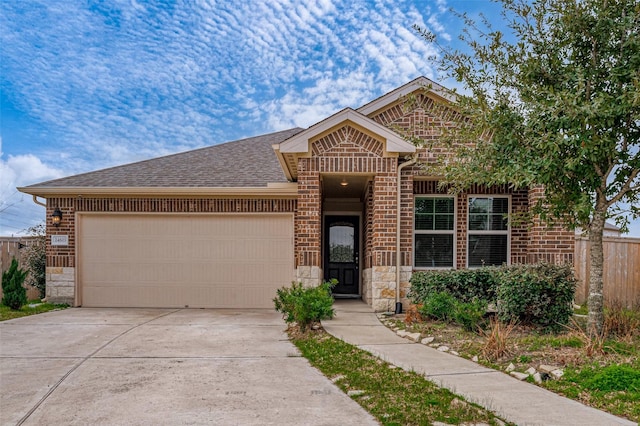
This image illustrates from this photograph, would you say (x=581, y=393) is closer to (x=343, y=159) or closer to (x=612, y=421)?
(x=612, y=421)

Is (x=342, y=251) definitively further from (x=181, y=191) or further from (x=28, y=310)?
(x=28, y=310)

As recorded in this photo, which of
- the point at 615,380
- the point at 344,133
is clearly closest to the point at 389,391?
the point at 615,380

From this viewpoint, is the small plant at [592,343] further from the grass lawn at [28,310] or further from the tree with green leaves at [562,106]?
the grass lawn at [28,310]

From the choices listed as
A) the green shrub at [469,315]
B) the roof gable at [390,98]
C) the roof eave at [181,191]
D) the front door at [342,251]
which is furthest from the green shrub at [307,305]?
the front door at [342,251]

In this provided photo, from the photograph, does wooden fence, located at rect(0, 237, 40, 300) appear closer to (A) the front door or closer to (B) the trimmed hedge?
(A) the front door

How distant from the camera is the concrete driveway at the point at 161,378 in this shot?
144 inches

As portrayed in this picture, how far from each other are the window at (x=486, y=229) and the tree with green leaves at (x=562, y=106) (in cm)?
345

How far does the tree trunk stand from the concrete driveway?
399 cm

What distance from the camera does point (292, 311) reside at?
711 cm

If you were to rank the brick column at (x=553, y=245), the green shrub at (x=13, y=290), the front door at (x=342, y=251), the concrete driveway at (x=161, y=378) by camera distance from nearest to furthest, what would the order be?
1. the concrete driveway at (x=161, y=378)
2. the brick column at (x=553, y=245)
3. the green shrub at (x=13, y=290)
4. the front door at (x=342, y=251)

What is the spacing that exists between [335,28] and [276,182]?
4644 mm

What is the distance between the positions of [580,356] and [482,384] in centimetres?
164

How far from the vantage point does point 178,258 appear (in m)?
10.7

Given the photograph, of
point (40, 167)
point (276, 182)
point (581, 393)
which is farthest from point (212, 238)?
point (581, 393)
